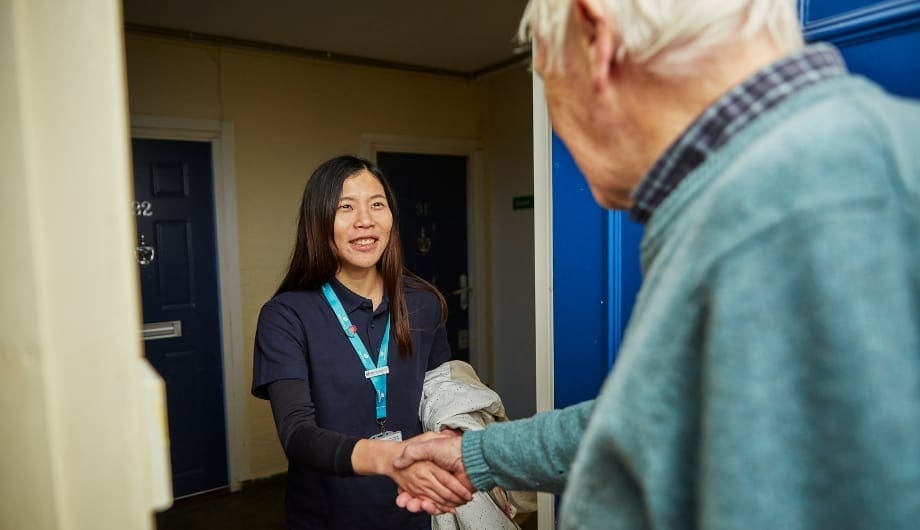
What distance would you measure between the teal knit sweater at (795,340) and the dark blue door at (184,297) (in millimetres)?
3569

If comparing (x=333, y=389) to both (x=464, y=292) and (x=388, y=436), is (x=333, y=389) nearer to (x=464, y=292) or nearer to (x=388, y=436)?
(x=388, y=436)

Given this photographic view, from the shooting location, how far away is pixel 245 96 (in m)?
3.72

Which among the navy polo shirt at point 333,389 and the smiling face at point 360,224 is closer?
the navy polo shirt at point 333,389

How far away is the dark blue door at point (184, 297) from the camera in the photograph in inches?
137

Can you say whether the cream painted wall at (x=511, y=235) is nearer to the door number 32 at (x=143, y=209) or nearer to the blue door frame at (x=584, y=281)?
the door number 32 at (x=143, y=209)

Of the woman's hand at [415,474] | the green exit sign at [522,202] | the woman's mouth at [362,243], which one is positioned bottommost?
the woman's hand at [415,474]

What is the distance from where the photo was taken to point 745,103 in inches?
20.6

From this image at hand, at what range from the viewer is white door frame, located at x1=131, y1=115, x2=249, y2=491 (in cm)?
361

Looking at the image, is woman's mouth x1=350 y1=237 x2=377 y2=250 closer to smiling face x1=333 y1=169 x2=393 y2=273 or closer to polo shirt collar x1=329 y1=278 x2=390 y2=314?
smiling face x1=333 y1=169 x2=393 y2=273

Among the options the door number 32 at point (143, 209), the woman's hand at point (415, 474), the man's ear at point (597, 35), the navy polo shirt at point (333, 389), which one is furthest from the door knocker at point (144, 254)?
the man's ear at point (597, 35)

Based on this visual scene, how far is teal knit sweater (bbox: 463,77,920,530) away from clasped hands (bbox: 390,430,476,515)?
83cm

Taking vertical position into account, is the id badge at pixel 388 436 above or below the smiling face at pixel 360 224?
below

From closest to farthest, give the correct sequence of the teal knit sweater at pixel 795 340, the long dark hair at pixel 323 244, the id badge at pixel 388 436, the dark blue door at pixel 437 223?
the teal knit sweater at pixel 795 340, the id badge at pixel 388 436, the long dark hair at pixel 323 244, the dark blue door at pixel 437 223

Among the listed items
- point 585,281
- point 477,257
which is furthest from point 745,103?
point 477,257
